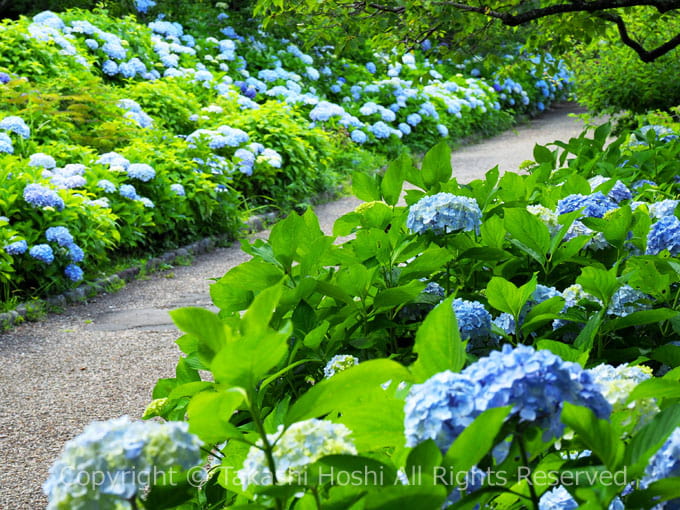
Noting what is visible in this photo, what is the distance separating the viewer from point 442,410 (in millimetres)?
714

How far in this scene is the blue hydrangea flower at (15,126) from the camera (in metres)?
6.63

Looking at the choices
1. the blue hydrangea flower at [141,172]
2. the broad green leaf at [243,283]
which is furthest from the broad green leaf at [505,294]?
the blue hydrangea flower at [141,172]

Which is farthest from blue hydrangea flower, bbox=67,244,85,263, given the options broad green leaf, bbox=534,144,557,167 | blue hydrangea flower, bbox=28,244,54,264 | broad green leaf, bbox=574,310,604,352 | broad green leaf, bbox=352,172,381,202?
broad green leaf, bbox=574,310,604,352

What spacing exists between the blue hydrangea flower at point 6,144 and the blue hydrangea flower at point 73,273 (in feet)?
4.86

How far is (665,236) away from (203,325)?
1213mm

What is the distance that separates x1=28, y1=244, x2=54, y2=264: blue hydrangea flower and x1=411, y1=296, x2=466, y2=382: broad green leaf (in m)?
4.82

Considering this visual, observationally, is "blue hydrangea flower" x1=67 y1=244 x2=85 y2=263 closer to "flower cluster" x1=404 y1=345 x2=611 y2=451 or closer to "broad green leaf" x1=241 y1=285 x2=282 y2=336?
"broad green leaf" x1=241 y1=285 x2=282 y2=336

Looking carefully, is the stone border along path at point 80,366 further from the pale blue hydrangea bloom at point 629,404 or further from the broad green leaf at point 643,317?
the pale blue hydrangea bloom at point 629,404

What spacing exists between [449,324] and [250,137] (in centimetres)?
786

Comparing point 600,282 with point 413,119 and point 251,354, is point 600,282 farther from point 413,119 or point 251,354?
point 413,119

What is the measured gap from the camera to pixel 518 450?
2.49ft

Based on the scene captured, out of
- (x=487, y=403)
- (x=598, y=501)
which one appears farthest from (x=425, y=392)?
(x=598, y=501)

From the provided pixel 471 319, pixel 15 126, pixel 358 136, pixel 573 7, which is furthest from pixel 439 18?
pixel 358 136

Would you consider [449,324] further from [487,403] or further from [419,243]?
[419,243]
